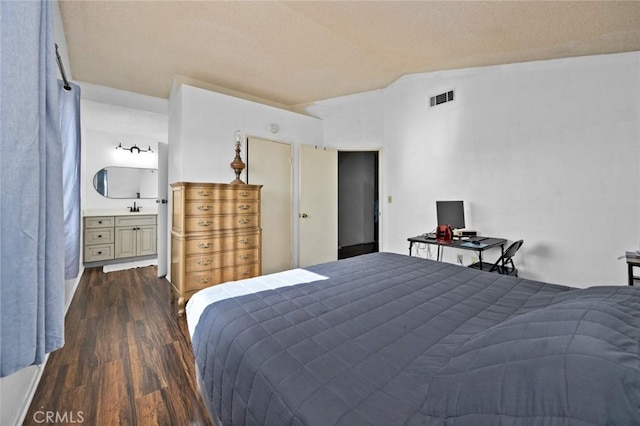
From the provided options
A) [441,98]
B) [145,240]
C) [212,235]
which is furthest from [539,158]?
[145,240]

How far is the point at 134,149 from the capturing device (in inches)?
214

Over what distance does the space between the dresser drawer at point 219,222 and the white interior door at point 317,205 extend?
1147 millimetres

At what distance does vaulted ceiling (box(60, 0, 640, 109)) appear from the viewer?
219 centimetres

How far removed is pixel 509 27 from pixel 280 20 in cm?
211

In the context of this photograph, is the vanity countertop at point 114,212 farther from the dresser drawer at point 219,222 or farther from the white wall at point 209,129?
the dresser drawer at point 219,222

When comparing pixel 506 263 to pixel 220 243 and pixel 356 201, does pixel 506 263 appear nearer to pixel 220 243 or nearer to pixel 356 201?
pixel 220 243

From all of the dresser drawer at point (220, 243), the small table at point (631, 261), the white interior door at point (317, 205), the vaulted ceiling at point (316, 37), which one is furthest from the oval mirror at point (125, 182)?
the small table at point (631, 261)

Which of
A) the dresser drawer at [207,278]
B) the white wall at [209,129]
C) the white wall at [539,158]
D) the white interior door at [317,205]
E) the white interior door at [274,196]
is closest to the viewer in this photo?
the white wall at [539,158]

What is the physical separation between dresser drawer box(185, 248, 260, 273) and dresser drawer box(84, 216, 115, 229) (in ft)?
10.5

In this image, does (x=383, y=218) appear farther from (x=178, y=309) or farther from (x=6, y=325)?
(x=6, y=325)

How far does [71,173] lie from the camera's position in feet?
7.41

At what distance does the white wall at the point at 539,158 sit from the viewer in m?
2.49

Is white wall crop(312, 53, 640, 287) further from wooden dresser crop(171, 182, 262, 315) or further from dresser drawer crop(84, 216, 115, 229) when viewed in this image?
dresser drawer crop(84, 216, 115, 229)

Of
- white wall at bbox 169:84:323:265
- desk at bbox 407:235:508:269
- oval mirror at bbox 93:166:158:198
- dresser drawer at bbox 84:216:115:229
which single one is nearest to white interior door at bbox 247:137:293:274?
white wall at bbox 169:84:323:265
